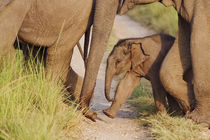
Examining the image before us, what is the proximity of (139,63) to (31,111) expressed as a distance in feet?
5.62

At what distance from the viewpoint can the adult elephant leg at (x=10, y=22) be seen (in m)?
4.50

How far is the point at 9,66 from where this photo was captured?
4.62m

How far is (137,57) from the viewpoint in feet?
18.9

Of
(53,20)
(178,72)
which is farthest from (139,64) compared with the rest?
(53,20)

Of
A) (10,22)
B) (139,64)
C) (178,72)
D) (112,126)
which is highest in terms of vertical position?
(10,22)

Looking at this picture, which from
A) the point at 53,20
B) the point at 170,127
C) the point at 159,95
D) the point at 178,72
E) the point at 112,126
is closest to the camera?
the point at 170,127

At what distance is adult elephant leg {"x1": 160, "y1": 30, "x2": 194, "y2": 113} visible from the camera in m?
5.30

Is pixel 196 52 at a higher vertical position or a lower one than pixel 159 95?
higher

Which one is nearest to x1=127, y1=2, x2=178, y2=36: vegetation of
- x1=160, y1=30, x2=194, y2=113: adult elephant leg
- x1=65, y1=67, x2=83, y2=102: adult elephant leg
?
x1=65, y1=67, x2=83, y2=102: adult elephant leg

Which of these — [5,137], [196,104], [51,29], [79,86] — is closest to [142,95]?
[79,86]

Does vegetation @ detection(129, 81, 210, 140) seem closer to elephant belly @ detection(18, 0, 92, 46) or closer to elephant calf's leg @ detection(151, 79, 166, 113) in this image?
elephant calf's leg @ detection(151, 79, 166, 113)

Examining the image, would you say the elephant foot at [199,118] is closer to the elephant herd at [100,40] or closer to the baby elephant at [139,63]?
the elephant herd at [100,40]

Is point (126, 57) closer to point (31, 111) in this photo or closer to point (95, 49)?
point (95, 49)

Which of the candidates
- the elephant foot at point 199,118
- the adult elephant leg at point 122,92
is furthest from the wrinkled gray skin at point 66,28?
the elephant foot at point 199,118
